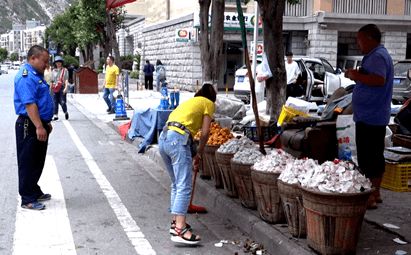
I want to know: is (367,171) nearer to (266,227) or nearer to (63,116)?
(266,227)

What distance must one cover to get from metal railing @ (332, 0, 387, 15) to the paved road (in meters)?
20.1

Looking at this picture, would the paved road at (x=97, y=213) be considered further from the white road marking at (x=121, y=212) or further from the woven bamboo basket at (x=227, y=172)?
the woven bamboo basket at (x=227, y=172)

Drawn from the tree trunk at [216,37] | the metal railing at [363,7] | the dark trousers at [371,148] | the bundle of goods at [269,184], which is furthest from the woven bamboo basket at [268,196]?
the metal railing at [363,7]

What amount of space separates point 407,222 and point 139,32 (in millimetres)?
44072

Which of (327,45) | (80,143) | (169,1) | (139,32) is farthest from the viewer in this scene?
(139,32)

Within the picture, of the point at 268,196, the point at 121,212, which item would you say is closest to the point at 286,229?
the point at 268,196

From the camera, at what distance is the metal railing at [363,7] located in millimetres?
28078

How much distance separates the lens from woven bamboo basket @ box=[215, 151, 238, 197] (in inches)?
265

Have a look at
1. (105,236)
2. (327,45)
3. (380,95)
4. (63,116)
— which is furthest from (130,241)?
(327,45)

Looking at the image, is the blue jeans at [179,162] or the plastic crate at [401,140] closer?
the blue jeans at [179,162]

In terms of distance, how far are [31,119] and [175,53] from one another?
25.5 metres

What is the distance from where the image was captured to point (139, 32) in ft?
158

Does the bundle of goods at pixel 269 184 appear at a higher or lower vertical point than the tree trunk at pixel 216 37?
lower

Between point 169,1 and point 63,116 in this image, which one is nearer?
point 63,116
